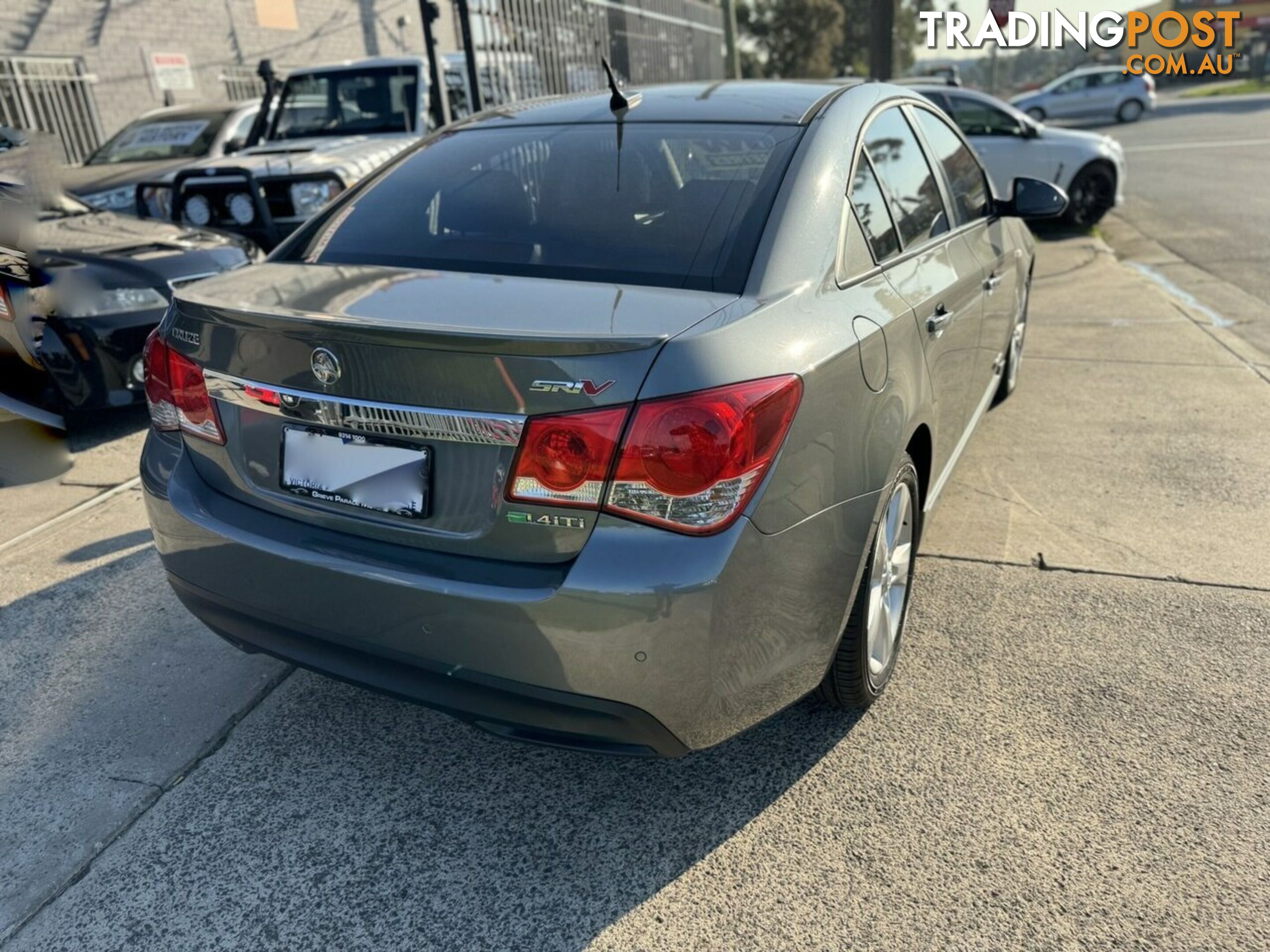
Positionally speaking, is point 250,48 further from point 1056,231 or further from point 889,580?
point 889,580

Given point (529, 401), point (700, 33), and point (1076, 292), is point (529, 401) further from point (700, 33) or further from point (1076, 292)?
point (700, 33)

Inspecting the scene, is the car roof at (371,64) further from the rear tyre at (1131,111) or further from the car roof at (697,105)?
the rear tyre at (1131,111)

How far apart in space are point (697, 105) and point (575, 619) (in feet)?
5.99

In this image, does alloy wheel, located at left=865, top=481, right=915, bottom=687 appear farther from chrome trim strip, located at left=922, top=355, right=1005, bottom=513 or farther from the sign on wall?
the sign on wall

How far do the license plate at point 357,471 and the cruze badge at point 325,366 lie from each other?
119mm

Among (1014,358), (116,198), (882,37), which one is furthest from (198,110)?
(1014,358)

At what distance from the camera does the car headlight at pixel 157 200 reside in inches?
301

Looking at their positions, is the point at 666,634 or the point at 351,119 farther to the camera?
the point at 351,119

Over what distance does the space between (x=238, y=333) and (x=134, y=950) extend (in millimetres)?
1352

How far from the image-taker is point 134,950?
2066 mm

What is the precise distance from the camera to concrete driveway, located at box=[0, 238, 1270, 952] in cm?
210

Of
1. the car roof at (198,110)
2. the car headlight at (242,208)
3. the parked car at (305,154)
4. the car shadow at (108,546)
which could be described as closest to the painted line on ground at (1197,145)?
the parked car at (305,154)

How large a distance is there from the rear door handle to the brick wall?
10093 millimetres

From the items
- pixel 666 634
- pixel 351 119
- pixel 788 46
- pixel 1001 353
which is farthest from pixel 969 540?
pixel 788 46
